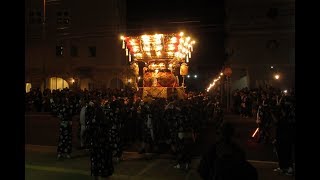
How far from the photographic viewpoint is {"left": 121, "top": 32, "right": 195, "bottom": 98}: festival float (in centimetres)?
1780

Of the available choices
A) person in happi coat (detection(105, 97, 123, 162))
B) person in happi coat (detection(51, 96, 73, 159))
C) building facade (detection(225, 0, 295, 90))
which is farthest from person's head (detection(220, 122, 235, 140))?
building facade (detection(225, 0, 295, 90))

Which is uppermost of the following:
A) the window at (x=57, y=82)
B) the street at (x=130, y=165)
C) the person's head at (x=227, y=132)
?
the window at (x=57, y=82)

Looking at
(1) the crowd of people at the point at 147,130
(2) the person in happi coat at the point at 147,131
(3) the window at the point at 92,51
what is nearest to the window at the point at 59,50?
(3) the window at the point at 92,51

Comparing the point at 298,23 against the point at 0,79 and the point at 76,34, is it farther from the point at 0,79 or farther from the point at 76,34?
the point at 76,34

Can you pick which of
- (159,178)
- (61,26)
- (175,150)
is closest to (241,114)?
(175,150)

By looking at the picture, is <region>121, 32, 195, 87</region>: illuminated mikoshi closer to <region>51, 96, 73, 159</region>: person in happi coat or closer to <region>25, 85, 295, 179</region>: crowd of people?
<region>25, 85, 295, 179</region>: crowd of people

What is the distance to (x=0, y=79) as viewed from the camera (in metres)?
4.66

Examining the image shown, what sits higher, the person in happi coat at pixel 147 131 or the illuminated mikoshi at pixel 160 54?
the illuminated mikoshi at pixel 160 54

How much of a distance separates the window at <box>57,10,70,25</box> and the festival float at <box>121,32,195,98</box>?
18.5 m

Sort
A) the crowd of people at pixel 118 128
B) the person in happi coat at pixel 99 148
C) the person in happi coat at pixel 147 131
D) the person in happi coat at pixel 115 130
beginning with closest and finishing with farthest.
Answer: the person in happi coat at pixel 99 148, the crowd of people at pixel 118 128, the person in happi coat at pixel 115 130, the person in happi coat at pixel 147 131

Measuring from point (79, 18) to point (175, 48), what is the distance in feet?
65.9

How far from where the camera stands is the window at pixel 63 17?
36125 mm

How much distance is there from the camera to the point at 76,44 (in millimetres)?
35312

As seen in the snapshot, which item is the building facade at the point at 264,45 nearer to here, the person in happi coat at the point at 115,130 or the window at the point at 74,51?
the window at the point at 74,51
